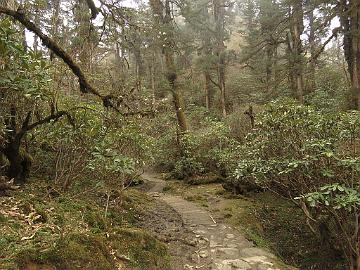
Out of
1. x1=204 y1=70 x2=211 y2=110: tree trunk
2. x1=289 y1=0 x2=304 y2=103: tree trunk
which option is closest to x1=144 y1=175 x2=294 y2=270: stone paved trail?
x1=289 y1=0 x2=304 y2=103: tree trunk

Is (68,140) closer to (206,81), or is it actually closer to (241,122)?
(241,122)

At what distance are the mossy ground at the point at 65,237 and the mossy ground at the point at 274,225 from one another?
2.29m

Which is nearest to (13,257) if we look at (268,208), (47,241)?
(47,241)

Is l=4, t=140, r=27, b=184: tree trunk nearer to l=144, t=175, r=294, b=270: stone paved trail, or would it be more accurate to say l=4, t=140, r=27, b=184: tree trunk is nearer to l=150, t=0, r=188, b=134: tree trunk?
l=144, t=175, r=294, b=270: stone paved trail

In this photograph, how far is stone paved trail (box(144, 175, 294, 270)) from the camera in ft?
15.2

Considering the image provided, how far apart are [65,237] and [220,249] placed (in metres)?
2.79

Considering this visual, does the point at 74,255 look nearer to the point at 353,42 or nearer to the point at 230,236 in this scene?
the point at 230,236

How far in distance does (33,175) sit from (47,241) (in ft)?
11.7

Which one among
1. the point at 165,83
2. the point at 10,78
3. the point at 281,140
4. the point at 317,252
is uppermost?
the point at 165,83

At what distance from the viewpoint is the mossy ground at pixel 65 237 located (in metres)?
2.86

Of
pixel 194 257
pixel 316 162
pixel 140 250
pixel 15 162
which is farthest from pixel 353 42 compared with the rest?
pixel 15 162

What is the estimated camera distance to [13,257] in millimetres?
2617

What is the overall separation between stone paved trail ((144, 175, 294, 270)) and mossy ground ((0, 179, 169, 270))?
2.36 feet

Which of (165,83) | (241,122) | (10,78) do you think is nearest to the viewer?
(10,78)
